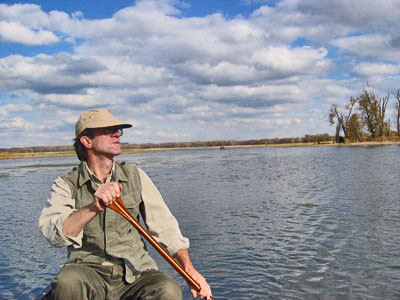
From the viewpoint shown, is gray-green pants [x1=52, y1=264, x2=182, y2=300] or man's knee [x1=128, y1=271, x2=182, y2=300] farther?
man's knee [x1=128, y1=271, x2=182, y2=300]

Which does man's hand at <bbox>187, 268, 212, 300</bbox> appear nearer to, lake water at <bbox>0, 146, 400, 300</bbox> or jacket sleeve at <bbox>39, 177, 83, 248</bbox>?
jacket sleeve at <bbox>39, 177, 83, 248</bbox>

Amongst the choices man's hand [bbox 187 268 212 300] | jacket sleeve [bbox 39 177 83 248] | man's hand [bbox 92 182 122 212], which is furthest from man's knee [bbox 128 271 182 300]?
man's hand [bbox 92 182 122 212]

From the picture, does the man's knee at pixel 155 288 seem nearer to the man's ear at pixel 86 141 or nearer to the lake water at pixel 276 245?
the man's ear at pixel 86 141

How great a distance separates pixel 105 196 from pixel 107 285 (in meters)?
0.91

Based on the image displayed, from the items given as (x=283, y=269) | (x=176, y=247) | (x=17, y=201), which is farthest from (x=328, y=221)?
(x=17, y=201)

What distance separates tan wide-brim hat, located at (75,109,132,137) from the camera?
10.0 feet

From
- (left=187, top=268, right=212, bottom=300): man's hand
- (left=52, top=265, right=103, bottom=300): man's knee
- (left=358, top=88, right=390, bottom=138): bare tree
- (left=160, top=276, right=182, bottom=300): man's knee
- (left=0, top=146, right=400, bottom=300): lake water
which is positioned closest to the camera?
(left=52, top=265, right=103, bottom=300): man's knee

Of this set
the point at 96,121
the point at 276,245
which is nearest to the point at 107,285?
the point at 96,121

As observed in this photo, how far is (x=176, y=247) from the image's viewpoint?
303 centimetres

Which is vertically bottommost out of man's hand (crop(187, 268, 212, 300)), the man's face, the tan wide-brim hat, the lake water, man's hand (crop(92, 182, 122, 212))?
the lake water

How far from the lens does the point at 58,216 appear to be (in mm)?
2746

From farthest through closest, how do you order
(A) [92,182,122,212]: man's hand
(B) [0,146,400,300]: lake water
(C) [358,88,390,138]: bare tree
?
(C) [358,88,390,138]: bare tree → (B) [0,146,400,300]: lake water → (A) [92,182,122,212]: man's hand

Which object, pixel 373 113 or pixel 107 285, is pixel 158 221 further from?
pixel 373 113

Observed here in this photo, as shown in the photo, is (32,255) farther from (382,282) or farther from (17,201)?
(17,201)
